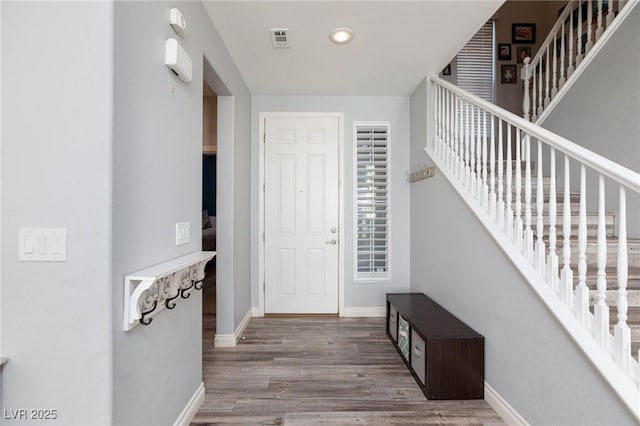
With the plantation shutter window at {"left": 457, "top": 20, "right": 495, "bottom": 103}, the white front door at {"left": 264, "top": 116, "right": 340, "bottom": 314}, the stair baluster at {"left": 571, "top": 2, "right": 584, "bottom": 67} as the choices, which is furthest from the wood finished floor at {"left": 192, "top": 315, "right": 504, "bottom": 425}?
the plantation shutter window at {"left": 457, "top": 20, "right": 495, "bottom": 103}

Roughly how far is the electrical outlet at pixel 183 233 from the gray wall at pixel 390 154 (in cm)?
193

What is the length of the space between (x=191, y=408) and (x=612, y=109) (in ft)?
12.6

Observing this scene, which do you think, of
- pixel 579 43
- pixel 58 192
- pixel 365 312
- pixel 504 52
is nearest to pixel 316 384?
pixel 365 312

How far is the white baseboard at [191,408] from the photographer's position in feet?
5.48

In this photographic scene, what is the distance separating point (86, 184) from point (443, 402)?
2288 mm

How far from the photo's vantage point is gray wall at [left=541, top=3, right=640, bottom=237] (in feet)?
7.68

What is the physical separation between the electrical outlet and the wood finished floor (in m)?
1.09

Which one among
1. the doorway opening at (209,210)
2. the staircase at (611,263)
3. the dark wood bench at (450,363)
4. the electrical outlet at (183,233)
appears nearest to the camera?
the electrical outlet at (183,233)

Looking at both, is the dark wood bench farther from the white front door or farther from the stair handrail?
the white front door

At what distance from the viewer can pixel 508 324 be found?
1.78 meters

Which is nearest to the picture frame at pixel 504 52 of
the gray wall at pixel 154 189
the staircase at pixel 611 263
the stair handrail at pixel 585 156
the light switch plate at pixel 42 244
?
the staircase at pixel 611 263

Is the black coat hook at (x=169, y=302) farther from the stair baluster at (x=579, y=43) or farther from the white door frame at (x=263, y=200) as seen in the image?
the stair baluster at (x=579, y=43)

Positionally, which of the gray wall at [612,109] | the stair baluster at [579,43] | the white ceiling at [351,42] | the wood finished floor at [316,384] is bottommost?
the wood finished floor at [316,384]

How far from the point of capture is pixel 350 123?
3.53 m
